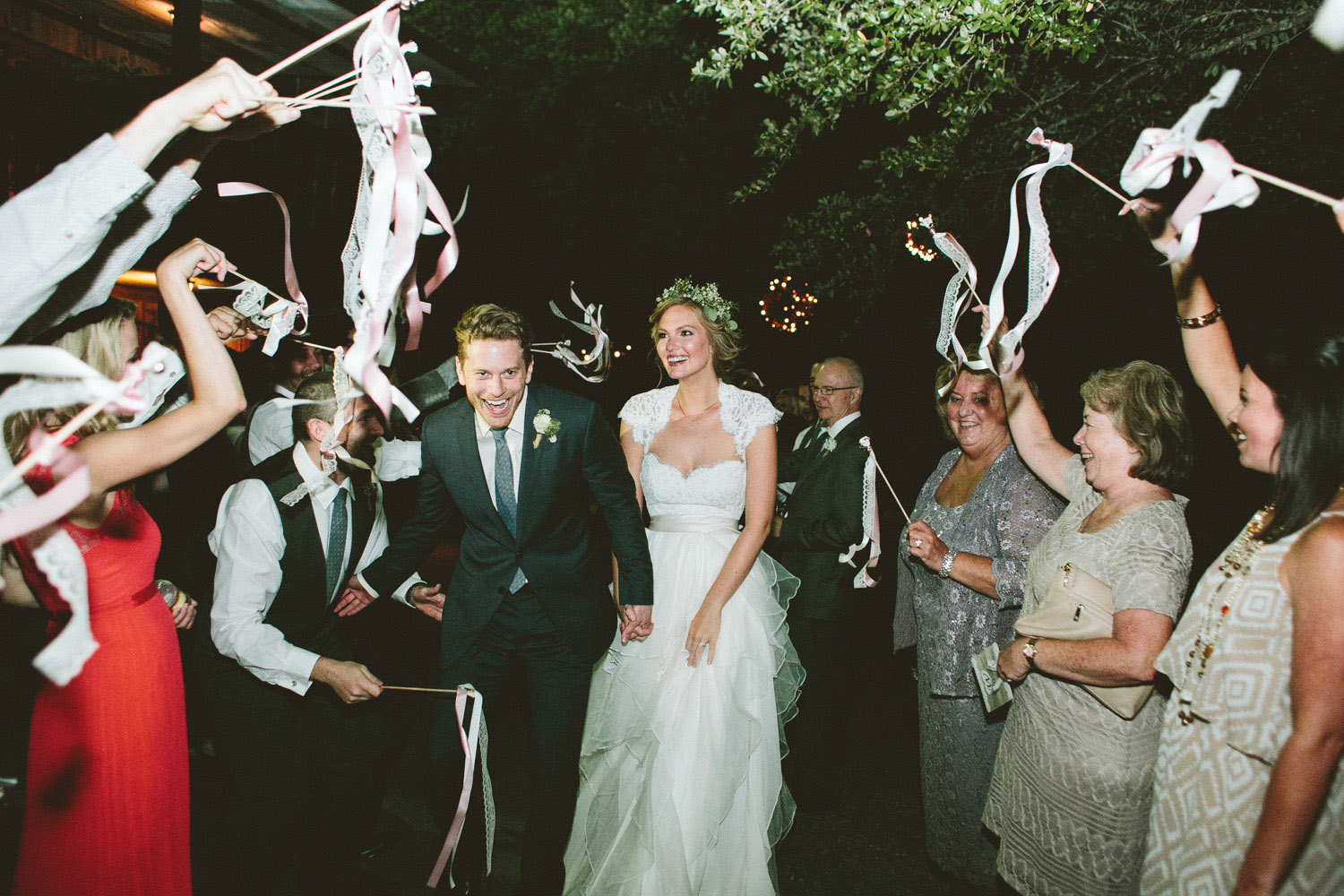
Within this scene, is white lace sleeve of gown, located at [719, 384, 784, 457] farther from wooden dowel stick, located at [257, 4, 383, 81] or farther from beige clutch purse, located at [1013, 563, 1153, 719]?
wooden dowel stick, located at [257, 4, 383, 81]

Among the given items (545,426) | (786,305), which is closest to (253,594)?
(545,426)

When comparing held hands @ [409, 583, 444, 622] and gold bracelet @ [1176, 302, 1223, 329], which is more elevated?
gold bracelet @ [1176, 302, 1223, 329]

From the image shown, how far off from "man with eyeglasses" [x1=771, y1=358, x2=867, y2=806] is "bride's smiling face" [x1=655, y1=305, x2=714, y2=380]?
1142 mm

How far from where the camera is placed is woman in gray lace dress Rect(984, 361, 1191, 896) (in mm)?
2035

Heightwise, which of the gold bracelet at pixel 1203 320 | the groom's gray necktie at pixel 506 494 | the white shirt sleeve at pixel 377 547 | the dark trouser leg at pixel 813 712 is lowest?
the dark trouser leg at pixel 813 712

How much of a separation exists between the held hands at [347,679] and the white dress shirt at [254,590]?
36 millimetres

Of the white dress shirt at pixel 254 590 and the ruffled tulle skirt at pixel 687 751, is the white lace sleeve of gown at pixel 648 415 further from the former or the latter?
the white dress shirt at pixel 254 590

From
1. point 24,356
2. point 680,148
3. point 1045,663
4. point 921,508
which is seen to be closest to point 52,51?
point 680,148

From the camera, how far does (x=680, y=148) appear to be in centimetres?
947

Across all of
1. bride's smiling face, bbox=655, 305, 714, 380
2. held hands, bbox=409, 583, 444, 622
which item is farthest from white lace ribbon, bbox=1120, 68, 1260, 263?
held hands, bbox=409, 583, 444, 622

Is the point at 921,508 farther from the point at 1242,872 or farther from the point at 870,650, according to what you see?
the point at 870,650

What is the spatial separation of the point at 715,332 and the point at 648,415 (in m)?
0.52

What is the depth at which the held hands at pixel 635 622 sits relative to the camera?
2984 mm

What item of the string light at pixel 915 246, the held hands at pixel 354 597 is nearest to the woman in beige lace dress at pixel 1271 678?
the held hands at pixel 354 597
